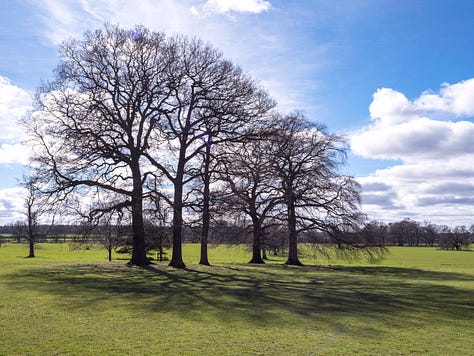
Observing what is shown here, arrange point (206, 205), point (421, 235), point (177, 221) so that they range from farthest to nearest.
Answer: point (421, 235)
point (177, 221)
point (206, 205)

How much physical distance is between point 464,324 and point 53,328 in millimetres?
11238

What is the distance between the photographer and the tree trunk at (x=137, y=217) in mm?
26859

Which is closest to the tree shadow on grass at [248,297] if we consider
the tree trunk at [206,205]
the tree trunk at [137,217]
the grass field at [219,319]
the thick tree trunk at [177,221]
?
the grass field at [219,319]

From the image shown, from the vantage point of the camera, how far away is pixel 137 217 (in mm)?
27969

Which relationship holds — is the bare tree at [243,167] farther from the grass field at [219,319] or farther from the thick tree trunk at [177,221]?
the grass field at [219,319]

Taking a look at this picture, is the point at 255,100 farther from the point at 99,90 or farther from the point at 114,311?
the point at 114,311

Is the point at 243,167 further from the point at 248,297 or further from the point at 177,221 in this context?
the point at 248,297

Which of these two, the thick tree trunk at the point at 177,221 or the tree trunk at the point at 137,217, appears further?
the tree trunk at the point at 137,217

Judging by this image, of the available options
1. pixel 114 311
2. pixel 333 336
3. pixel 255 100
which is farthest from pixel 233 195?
pixel 333 336

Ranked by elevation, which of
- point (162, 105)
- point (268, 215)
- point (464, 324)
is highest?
point (162, 105)

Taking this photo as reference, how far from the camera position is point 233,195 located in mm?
27625

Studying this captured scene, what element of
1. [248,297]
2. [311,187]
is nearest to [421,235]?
[311,187]

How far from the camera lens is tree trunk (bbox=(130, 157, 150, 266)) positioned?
26.9m

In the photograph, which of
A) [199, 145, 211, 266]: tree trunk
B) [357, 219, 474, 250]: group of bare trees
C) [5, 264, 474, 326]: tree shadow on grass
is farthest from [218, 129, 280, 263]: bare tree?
[357, 219, 474, 250]: group of bare trees
